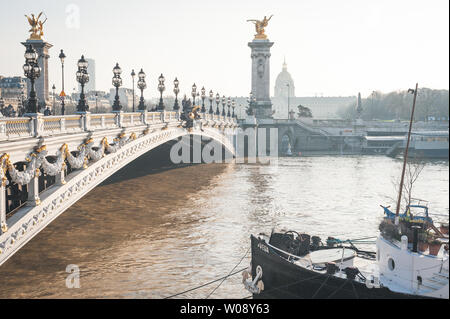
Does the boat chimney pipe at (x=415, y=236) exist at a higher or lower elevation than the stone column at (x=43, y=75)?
lower

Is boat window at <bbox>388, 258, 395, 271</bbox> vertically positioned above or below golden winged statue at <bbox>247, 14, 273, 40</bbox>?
below

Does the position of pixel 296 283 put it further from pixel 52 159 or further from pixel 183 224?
pixel 183 224

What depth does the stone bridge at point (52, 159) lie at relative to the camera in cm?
1950

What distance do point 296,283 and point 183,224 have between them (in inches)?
534

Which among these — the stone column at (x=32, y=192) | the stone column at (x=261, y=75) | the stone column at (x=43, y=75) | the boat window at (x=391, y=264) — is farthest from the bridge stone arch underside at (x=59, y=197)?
the stone column at (x=261, y=75)

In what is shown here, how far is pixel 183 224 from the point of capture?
33625mm

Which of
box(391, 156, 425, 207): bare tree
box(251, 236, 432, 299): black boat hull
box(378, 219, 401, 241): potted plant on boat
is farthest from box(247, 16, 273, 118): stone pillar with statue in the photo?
box(378, 219, 401, 241): potted plant on boat

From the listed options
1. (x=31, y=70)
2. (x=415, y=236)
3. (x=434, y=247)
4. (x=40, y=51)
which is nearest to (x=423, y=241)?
(x=434, y=247)

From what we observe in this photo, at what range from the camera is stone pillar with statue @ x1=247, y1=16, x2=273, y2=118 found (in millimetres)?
101812

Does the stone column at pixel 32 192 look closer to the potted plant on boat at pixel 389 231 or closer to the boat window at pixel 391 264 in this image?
the potted plant on boat at pixel 389 231

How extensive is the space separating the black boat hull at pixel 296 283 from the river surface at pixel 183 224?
124 cm

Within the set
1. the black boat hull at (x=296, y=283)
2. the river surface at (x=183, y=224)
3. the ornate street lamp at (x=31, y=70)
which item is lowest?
the river surface at (x=183, y=224)

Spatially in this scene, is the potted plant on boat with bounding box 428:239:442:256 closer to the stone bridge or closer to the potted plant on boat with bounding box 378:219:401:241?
the potted plant on boat with bounding box 378:219:401:241
